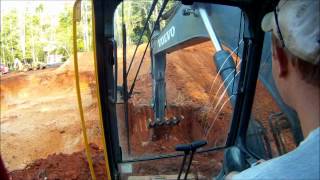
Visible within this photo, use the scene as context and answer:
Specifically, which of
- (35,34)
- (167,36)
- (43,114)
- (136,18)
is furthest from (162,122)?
(35,34)

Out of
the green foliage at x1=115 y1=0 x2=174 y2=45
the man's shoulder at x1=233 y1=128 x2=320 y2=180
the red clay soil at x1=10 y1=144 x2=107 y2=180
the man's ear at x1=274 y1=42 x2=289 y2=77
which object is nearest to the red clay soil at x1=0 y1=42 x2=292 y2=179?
the red clay soil at x1=10 y1=144 x2=107 y2=180

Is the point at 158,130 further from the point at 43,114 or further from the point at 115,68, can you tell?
the point at 43,114

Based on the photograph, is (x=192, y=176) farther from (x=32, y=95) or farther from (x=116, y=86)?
(x=32, y=95)

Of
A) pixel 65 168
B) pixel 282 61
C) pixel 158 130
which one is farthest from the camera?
pixel 65 168

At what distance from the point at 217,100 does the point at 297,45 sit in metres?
2.11

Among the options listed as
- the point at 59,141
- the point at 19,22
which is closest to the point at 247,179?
the point at 59,141

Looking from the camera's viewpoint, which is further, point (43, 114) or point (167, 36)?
point (43, 114)

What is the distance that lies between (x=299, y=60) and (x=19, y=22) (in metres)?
31.2

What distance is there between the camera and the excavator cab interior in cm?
206

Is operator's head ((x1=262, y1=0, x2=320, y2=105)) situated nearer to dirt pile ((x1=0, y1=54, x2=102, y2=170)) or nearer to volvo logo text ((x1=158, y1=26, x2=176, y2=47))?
volvo logo text ((x1=158, y1=26, x2=176, y2=47))

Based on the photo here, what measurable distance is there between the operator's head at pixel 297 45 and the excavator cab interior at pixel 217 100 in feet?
3.44

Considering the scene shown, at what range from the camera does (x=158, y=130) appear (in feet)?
12.1

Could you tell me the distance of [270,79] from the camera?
2314 mm

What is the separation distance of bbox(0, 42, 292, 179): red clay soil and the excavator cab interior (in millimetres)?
13
